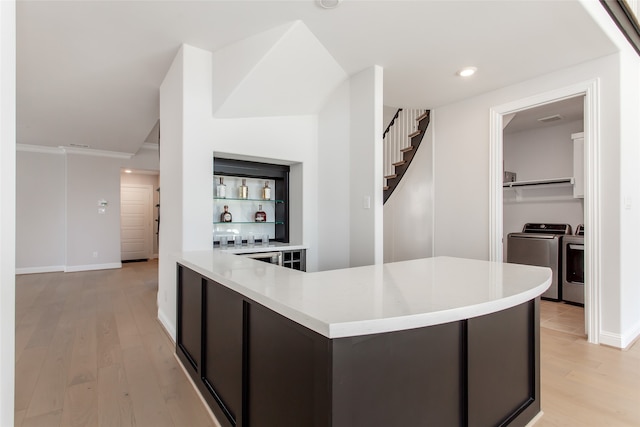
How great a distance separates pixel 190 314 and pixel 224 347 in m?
0.70

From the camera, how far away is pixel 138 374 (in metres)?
2.28

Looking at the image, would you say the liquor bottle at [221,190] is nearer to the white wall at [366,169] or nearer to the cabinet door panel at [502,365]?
the white wall at [366,169]

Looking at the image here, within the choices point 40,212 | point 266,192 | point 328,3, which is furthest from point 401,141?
point 40,212

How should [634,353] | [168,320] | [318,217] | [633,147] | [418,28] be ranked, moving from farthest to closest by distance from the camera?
1. [318,217]
2. [168,320]
3. [633,147]
4. [634,353]
5. [418,28]

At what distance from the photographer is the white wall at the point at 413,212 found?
4.14 m

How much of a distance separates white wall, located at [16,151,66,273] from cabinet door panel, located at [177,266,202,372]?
19.2 ft

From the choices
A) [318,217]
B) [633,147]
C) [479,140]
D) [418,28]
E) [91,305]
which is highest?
[418,28]

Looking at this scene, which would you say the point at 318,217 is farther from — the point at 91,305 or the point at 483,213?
the point at 91,305

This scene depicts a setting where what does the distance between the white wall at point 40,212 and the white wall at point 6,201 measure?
6791mm

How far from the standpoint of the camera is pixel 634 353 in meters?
2.59

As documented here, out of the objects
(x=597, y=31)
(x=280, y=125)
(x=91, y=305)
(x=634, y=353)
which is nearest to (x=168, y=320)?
(x=91, y=305)

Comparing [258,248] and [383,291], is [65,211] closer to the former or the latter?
[258,248]

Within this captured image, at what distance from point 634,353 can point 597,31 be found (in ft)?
8.31

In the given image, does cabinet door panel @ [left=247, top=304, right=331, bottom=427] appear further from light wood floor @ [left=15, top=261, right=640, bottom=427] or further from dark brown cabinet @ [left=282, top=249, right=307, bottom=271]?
dark brown cabinet @ [left=282, top=249, right=307, bottom=271]
